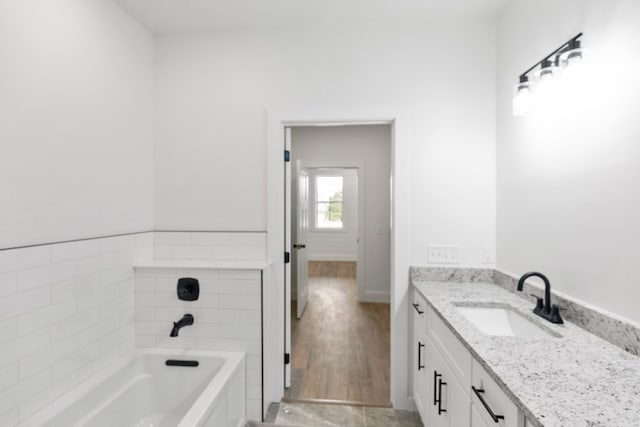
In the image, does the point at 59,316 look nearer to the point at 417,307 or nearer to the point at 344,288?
the point at 417,307

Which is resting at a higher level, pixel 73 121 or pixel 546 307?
pixel 73 121

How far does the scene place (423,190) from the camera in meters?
2.14

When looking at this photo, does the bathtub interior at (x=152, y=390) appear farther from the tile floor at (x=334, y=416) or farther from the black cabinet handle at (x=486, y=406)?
the black cabinet handle at (x=486, y=406)

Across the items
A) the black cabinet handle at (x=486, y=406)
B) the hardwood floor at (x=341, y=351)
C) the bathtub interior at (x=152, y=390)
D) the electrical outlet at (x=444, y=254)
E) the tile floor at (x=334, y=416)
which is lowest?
the tile floor at (x=334, y=416)

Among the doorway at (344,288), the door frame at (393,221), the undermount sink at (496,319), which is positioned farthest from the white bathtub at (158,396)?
the undermount sink at (496,319)

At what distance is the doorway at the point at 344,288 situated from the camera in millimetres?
2518

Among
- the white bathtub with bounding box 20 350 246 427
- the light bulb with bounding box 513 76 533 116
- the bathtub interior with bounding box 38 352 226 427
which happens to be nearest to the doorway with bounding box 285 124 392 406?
the white bathtub with bounding box 20 350 246 427

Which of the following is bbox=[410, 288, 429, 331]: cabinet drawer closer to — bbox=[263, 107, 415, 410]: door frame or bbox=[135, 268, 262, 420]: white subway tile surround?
bbox=[263, 107, 415, 410]: door frame

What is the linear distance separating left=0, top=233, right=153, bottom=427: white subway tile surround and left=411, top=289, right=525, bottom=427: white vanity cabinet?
6.20 feet

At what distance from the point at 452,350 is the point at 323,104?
1.69 meters

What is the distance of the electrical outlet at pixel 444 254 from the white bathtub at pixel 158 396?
1.44m

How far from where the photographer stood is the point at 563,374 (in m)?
0.96

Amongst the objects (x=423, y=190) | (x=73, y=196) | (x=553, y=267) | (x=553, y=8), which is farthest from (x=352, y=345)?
(x=553, y=8)

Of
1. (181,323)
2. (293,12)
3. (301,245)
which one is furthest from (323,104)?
(301,245)
